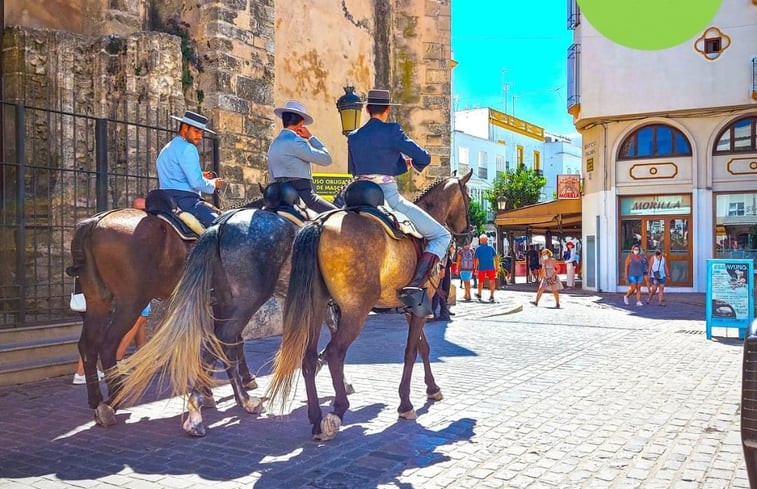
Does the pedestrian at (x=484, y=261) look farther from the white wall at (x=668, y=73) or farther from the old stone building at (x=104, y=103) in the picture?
the old stone building at (x=104, y=103)

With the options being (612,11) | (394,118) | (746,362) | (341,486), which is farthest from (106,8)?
(612,11)

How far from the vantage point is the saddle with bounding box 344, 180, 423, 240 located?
509 cm

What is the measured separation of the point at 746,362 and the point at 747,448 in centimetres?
33

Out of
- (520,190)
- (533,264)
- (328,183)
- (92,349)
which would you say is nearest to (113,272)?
(92,349)

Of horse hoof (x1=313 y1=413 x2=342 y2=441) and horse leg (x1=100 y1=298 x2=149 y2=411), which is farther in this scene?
horse leg (x1=100 y1=298 x2=149 y2=411)

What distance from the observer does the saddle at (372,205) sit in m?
5.09

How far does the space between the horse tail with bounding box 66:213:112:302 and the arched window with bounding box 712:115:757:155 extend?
20.7 m

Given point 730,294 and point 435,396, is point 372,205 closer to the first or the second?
point 435,396

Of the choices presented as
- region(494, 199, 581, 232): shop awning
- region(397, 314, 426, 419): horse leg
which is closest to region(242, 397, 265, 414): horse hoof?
region(397, 314, 426, 419): horse leg

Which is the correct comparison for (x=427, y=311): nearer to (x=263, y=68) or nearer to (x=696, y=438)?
(x=696, y=438)

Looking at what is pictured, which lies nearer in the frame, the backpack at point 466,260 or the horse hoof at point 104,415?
the horse hoof at point 104,415

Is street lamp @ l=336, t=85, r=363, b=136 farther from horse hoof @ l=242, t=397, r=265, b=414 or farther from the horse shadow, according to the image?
the horse shadow

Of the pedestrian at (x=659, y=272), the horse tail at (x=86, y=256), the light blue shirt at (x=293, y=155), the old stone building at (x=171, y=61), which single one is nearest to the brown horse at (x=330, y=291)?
the light blue shirt at (x=293, y=155)

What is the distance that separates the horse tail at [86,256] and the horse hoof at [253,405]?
1.45 m
